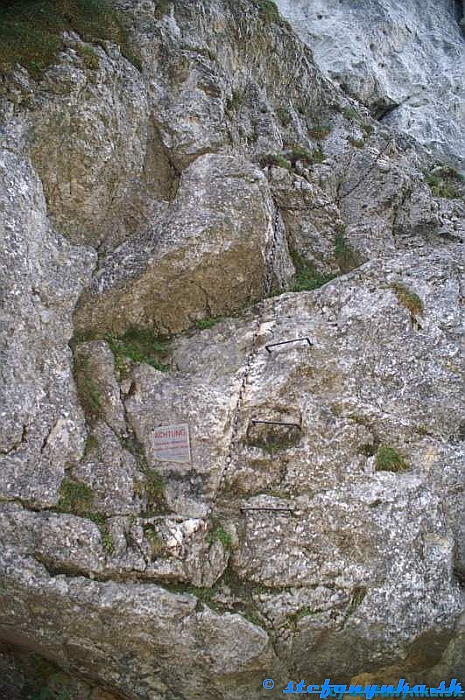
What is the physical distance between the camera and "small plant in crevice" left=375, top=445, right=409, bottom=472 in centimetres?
866

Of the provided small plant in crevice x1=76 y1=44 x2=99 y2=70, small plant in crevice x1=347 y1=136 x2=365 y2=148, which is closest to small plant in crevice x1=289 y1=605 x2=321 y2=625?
small plant in crevice x1=76 y1=44 x2=99 y2=70

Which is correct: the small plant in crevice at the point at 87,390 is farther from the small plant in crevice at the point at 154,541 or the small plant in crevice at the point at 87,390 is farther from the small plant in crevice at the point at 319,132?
the small plant in crevice at the point at 319,132

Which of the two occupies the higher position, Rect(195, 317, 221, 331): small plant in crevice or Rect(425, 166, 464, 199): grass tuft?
Rect(425, 166, 464, 199): grass tuft

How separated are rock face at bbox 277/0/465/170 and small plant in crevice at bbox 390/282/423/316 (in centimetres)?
1241

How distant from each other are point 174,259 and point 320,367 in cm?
295

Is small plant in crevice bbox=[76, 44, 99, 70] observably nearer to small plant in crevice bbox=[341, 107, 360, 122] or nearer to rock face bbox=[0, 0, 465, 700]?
rock face bbox=[0, 0, 465, 700]

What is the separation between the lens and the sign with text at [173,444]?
8961 millimetres

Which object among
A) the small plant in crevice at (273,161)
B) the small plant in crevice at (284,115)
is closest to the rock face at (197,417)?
the small plant in crevice at (273,161)

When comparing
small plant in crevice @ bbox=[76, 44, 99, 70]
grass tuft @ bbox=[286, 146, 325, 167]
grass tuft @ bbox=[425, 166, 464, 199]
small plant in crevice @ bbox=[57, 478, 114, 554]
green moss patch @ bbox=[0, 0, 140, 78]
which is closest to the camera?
small plant in crevice @ bbox=[57, 478, 114, 554]

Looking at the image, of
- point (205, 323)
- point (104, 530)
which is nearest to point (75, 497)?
point (104, 530)

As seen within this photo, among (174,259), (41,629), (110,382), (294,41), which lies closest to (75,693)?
(41,629)

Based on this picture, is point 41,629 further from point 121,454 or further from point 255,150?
point 255,150

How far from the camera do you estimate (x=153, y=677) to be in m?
7.59

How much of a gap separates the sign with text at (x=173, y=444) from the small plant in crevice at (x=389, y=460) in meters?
2.62
